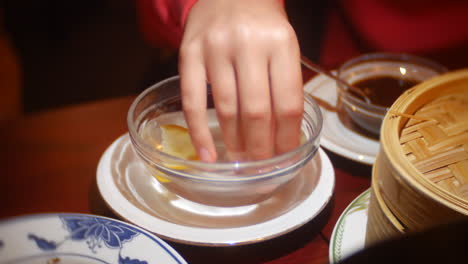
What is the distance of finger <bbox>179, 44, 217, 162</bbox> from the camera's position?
466 mm

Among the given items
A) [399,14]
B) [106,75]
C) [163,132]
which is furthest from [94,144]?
[106,75]

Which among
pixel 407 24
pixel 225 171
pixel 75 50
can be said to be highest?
pixel 225 171

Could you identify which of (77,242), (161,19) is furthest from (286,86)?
(161,19)

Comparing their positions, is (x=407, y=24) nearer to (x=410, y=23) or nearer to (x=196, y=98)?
(x=410, y=23)

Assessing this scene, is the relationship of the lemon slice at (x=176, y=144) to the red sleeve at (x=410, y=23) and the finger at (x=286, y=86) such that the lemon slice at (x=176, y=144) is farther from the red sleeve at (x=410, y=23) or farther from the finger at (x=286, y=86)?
the red sleeve at (x=410, y=23)

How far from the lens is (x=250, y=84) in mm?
451

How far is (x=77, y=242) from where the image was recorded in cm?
39

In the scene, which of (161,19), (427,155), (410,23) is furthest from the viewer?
(410,23)

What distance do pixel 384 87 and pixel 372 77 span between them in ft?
0.14

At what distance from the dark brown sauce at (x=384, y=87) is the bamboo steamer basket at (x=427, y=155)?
228 mm

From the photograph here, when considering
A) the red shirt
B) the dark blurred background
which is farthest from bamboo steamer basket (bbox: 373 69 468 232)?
the dark blurred background

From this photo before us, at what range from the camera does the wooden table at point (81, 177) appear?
44 cm

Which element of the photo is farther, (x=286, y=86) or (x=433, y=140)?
(x=286, y=86)

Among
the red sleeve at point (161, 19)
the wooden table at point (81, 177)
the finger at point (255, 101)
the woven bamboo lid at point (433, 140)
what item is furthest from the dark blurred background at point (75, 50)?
the woven bamboo lid at point (433, 140)
